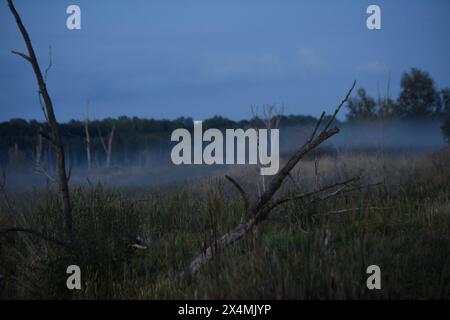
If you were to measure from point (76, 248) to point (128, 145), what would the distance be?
56.9 meters

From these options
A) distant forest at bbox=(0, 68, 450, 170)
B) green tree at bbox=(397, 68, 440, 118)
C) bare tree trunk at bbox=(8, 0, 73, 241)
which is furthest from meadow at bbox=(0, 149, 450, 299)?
green tree at bbox=(397, 68, 440, 118)

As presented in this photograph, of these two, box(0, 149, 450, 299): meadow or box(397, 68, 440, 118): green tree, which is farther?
box(397, 68, 440, 118): green tree

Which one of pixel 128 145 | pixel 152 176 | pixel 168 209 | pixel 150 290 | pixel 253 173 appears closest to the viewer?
pixel 150 290

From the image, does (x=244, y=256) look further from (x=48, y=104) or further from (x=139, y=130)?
(x=139, y=130)

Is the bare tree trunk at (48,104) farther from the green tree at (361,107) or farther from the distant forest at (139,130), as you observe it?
the green tree at (361,107)

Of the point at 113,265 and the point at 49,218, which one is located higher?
the point at 49,218

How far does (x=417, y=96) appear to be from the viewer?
45875mm

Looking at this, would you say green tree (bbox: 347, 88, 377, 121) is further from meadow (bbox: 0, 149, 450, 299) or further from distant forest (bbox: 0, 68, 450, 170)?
meadow (bbox: 0, 149, 450, 299)

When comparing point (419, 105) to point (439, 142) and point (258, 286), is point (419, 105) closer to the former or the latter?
point (439, 142)

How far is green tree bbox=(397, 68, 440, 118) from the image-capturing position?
45094 mm

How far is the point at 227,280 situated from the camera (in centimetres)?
452

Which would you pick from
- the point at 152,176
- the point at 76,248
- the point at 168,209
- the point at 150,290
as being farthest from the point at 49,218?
the point at 152,176

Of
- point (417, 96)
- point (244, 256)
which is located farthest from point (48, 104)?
point (417, 96)
